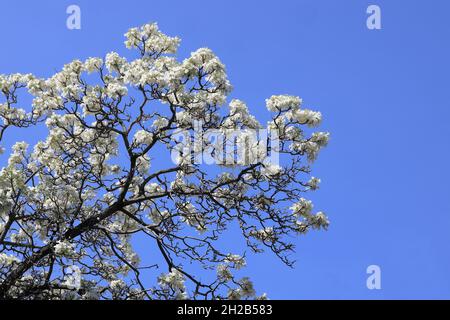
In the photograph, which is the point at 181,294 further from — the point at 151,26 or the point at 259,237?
the point at 151,26

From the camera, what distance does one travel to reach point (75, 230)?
14.6m

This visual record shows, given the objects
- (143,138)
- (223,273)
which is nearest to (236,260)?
(223,273)

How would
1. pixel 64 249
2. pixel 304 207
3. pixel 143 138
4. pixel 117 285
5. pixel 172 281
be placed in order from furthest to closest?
pixel 143 138 < pixel 304 207 < pixel 117 285 < pixel 172 281 < pixel 64 249

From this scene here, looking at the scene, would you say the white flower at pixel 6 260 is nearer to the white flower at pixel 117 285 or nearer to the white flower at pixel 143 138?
the white flower at pixel 117 285

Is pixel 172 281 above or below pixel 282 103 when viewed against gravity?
below

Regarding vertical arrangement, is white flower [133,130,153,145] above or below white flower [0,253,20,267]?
above

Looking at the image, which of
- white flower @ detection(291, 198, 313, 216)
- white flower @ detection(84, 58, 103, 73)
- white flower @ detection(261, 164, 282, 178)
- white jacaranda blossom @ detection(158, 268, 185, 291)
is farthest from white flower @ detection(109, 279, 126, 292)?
white flower @ detection(84, 58, 103, 73)

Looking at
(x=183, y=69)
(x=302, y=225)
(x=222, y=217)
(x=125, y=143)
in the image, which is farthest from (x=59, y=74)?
(x=302, y=225)

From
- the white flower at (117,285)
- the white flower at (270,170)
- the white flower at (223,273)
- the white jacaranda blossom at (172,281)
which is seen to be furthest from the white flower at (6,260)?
the white flower at (270,170)

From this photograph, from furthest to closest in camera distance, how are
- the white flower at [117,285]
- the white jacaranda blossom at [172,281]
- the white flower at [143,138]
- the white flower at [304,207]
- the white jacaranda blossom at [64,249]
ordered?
1. the white flower at [143,138]
2. the white flower at [304,207]
3. the white flower at [117,285]
4. the white jacaranda blossom at [172,281]
5. the white jacaranda blossom at [64,249]

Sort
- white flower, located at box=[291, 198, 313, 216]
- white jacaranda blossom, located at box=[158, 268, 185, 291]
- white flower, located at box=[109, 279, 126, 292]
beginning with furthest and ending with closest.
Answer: white flower, located at box=[291, 198, 313, 216]
white flower, located at box=[109, 279, 126, 292]
white jacaranda blossom, located at box=[158, 268, 185, 291]

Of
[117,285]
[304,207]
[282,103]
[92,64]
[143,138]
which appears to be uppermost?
[92,64]

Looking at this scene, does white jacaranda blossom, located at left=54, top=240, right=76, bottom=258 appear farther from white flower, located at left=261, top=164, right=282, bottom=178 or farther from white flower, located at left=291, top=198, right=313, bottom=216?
white flower, located at left=291, top=198, right=313, bottom=216

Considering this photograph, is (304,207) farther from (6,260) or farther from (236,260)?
(6,260)
